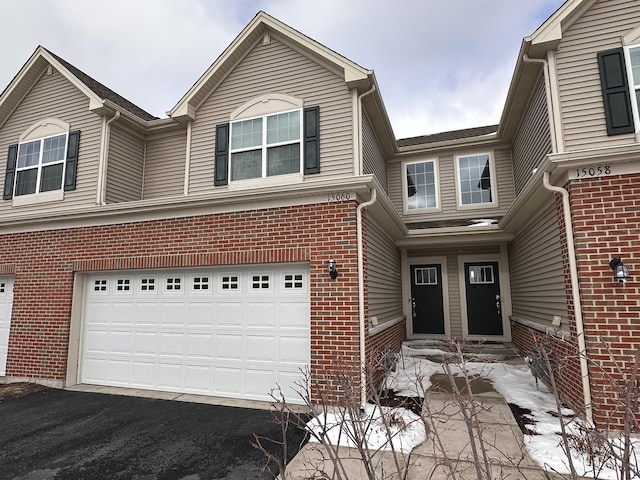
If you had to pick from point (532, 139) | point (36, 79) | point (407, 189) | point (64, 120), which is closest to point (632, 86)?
point (532, 139)

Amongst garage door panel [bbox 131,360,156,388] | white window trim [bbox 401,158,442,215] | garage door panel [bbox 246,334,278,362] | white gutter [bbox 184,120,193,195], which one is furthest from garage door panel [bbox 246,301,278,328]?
white window trim [bbox 401,158,442,215]

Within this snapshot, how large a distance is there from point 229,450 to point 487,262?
850cm

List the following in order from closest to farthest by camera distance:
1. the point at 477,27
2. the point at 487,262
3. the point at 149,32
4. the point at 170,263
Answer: the point at 170,263 < the point at 487,262 < the point at 477,27 < the point at 149,32

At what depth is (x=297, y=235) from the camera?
6.00 metres

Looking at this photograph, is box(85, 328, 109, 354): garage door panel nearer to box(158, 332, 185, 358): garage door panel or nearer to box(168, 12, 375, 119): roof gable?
box(158, 332, 185, 358): garage door panel

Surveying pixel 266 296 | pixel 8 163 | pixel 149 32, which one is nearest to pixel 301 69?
pixel 266 296

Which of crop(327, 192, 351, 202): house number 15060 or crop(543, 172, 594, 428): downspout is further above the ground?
crop(327, 192, 351, 202): house number 15060

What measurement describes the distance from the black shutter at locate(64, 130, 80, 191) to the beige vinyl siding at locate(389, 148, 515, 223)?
→ 8.03m

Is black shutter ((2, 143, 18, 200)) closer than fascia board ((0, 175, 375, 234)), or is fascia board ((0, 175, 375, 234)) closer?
fascia board ((0, 175, 375, 234))

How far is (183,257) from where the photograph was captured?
664cm

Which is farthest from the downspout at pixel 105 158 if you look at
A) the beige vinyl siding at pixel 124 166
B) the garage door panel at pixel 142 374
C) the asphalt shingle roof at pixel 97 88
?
the garage door panel at pixel 142 374

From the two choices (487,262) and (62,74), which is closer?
(62,74)

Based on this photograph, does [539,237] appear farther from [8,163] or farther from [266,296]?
[8,163]

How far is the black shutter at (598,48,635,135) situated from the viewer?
17.8 feet
